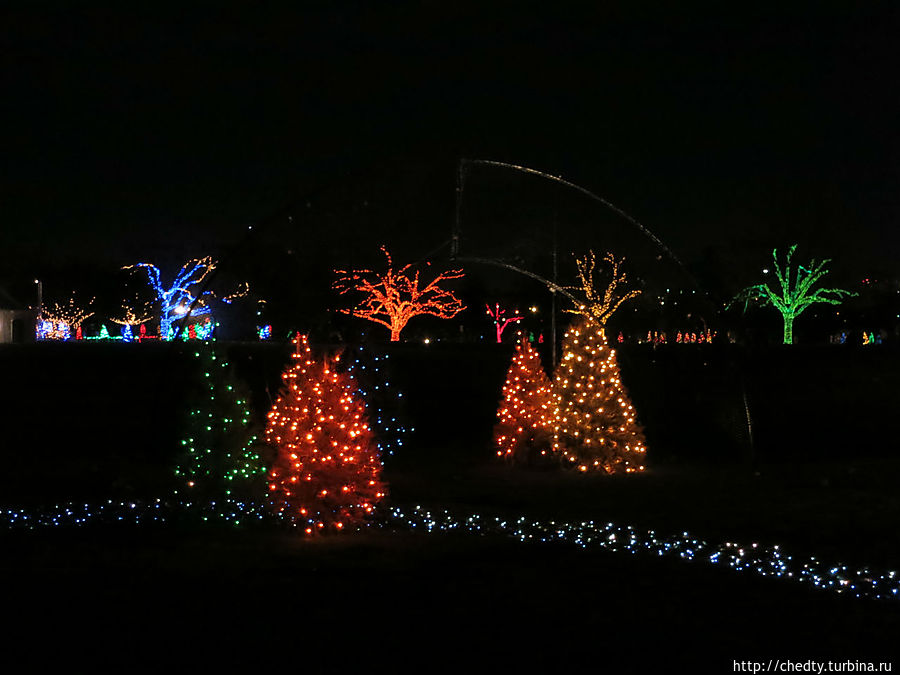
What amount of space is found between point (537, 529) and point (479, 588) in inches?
82.3

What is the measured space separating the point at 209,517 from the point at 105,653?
3.77 m

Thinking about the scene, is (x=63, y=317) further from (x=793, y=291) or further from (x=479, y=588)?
(x=479, y=588)

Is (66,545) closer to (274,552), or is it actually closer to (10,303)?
(274,552)

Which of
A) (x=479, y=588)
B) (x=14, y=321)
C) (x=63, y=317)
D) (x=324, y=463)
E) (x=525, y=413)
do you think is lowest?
(x=479, y=588)

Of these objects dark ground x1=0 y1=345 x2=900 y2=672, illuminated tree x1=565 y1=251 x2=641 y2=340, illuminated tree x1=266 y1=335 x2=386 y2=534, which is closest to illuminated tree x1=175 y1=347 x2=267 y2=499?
dark ground x1=0 y1=345 x2=900 y2=672

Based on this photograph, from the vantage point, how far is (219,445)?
9.38 metres

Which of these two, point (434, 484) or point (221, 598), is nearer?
point (221, 598)

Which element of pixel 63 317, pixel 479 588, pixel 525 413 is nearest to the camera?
pixel 479 588

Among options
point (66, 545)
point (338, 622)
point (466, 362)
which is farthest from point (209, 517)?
point (466, 362)

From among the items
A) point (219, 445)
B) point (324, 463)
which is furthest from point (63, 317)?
point (324, 463)

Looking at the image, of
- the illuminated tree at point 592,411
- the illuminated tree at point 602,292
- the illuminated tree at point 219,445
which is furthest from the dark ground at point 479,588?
the illuminated tree at point 602,292

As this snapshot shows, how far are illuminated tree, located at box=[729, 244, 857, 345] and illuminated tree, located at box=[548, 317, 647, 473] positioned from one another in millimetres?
41021

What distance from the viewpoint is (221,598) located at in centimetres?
615

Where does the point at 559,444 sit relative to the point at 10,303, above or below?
below
